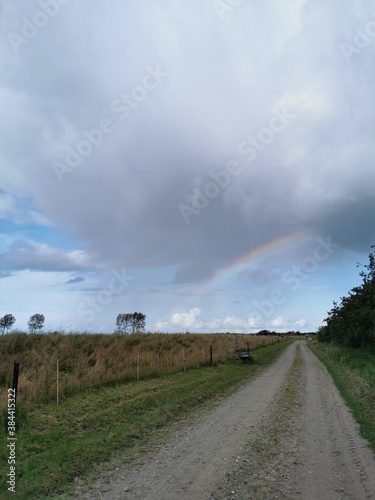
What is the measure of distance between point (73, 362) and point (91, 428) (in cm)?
959

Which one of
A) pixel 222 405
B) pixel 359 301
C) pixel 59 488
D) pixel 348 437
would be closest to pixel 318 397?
pixel 222 405

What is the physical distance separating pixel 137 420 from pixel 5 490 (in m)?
4.61

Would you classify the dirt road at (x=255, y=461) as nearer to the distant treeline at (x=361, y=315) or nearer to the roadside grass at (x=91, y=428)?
the roadside grass at (x=91, y=428)

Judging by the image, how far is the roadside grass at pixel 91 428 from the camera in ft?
20.3

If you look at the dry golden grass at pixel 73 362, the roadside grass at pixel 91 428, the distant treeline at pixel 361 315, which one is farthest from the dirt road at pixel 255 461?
the distant treeline at pixel 361 315

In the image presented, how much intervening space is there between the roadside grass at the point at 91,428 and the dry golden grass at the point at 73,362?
73cm

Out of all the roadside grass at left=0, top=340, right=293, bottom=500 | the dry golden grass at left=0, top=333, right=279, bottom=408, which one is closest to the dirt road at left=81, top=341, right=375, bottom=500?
the roadside grass at left=0, top=340, right=293, bottom=500

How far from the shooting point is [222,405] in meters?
12.2

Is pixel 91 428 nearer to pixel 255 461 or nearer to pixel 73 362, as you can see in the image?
pixel 255 461

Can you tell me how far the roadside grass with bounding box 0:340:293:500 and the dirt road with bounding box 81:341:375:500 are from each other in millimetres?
726

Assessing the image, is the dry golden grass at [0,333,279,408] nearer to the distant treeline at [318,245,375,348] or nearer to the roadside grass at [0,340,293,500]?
the roadside grass at [0,340,293,500]

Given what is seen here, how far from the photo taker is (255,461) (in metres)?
6.81

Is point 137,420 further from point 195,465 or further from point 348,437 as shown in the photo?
point 348,437

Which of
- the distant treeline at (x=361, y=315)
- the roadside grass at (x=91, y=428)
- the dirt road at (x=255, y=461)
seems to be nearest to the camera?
the dirt road at (x=255, y=461)
